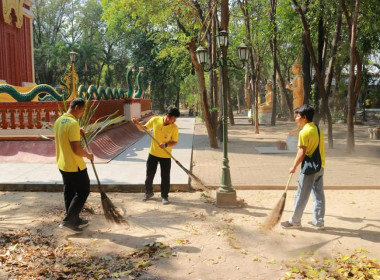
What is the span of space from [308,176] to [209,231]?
1563mm

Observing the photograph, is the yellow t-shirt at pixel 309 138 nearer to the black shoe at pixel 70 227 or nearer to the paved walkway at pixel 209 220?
the paved walkway at pixel 209 220

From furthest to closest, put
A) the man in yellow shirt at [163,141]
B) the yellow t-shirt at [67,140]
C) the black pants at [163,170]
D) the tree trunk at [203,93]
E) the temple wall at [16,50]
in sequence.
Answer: the temple wall at [16,50], the tree trunk at [203,93], the black pants at [163,170], the man in yellow shirt at [163,141], the yellow t-shirt at [67,140]

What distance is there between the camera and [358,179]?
358 inches

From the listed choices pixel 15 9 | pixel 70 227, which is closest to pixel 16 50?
pixel 15 9

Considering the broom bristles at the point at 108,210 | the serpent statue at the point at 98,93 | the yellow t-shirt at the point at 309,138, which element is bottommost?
the broom bristles at the point at 108,210

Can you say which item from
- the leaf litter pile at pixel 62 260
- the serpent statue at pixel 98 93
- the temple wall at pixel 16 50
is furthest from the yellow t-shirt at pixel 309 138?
the temple wall at pixel 16 50

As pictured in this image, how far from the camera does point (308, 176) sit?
567cm

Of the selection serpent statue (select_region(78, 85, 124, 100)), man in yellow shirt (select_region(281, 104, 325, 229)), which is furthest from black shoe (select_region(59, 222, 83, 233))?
serpent statue (select_region(78, 85, 124, 100))

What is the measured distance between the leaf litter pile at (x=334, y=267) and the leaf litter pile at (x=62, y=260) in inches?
58.9

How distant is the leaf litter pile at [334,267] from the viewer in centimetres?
425

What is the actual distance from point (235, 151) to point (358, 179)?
5454 millimetres

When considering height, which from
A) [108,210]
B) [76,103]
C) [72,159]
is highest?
[76,103]

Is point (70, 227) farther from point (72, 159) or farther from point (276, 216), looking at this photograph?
point (276, 216)

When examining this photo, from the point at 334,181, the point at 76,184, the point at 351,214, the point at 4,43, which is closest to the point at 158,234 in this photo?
the point at 76,184
